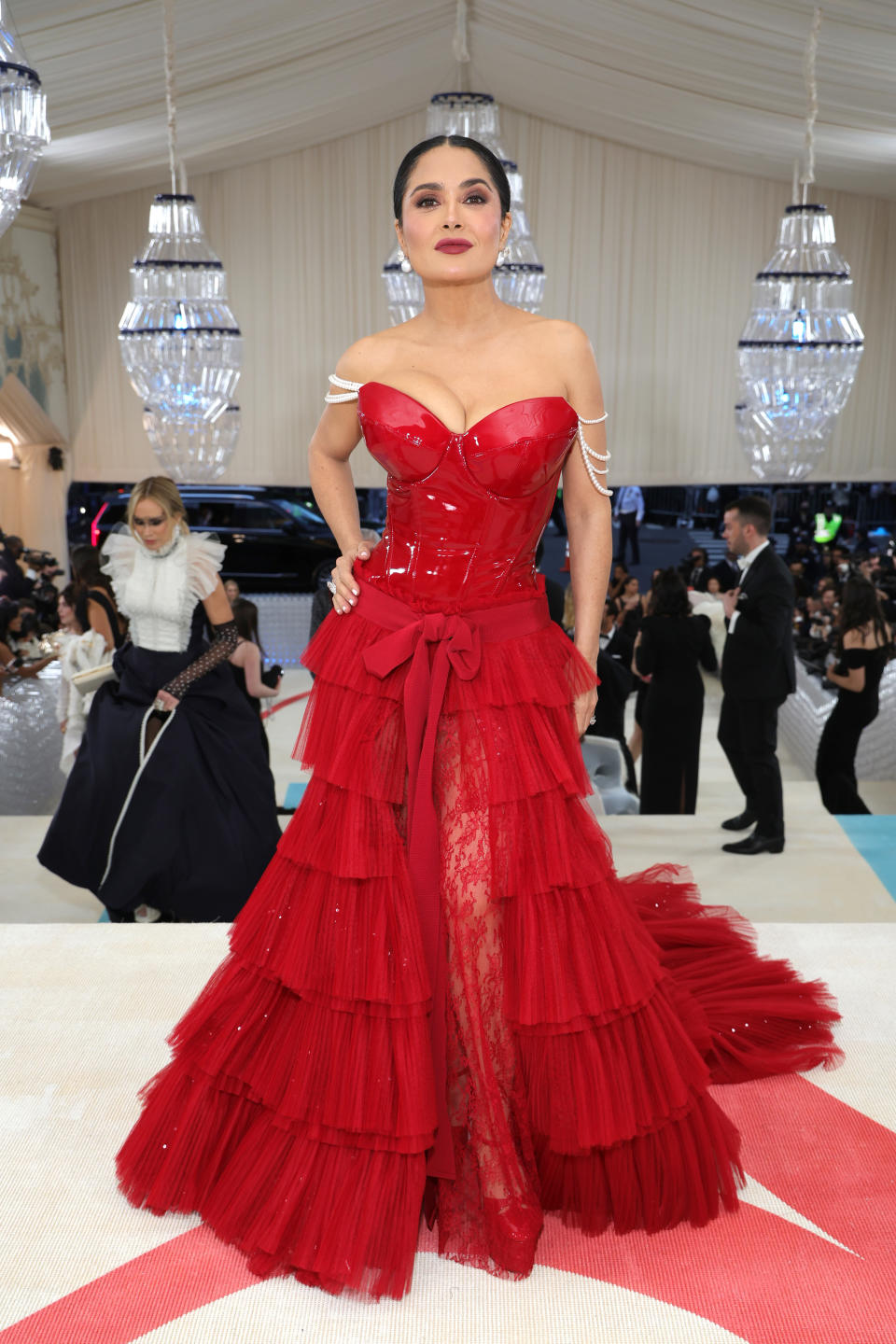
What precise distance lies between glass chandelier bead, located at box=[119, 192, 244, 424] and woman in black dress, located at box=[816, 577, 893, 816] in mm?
3181

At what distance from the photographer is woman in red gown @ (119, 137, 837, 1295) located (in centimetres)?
169

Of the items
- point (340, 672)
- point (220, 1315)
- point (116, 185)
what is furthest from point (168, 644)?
point (116, 185)

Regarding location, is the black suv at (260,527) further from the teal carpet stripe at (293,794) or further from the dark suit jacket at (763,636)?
the dark suit jacket at (763,636)

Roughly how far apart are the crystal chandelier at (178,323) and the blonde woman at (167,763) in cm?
228

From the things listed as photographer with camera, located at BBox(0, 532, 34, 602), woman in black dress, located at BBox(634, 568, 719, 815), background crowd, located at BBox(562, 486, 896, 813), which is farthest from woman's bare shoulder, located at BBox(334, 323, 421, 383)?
photographer with camera, located at BBox(0, 532, 34, 602)

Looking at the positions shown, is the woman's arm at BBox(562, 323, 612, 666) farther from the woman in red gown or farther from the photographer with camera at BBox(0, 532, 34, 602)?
the photographer with camera at BBox(0, 532, 34, 602)

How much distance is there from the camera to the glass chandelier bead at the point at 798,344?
5578mm

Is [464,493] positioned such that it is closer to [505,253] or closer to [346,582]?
[346,582]

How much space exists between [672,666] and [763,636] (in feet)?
1.59

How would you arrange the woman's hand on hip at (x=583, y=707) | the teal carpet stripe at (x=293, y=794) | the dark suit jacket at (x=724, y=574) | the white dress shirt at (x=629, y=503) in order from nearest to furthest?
A: the woman's hand on hip at (x=583, y=707) → the teal carpet stripe at (x=293, y=794) → the dark suit jacket at (x=724, y=574) → the white dress shirt at (x=629, y=503)

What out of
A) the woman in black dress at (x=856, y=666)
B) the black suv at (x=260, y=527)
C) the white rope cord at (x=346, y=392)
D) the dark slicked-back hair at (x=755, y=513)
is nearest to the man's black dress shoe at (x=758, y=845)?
the woman in black dress at (x=856, y=666)

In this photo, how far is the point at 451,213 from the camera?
1736mm

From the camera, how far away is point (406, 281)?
5.79 metres

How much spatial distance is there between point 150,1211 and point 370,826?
68cm
